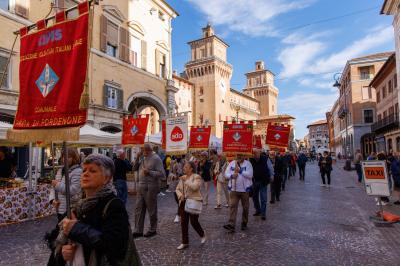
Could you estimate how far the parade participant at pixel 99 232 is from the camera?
2020mm

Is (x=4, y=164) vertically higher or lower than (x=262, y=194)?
higher

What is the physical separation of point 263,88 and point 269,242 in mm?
96594

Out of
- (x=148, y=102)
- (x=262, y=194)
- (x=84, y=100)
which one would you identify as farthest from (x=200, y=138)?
(x=148, y=102)

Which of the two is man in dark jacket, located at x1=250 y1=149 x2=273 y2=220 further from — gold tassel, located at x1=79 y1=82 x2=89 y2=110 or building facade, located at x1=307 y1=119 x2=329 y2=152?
building facade, located at x1=307 y1=119 x2=329 y2=152

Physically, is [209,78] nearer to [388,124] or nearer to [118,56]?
[388,124]

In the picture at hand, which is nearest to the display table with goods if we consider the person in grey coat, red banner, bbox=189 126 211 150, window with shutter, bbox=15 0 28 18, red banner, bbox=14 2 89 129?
the person in grey coat

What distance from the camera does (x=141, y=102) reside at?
25203 millimetres

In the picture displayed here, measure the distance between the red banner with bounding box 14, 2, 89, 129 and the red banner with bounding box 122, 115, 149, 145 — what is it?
27.7 feet

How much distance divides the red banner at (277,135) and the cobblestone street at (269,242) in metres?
3.51

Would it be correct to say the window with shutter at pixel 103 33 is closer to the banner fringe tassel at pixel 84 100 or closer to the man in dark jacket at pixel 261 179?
the man in dark jacket at pixel 261 179

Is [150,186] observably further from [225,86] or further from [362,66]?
[225,86]

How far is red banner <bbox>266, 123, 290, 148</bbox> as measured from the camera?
40.7ft

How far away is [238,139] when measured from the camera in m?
8.55

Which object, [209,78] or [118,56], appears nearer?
[118,56]
